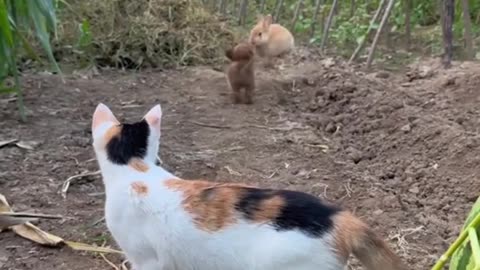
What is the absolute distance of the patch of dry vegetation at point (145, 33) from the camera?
6.94 metres

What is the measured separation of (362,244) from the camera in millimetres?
2436

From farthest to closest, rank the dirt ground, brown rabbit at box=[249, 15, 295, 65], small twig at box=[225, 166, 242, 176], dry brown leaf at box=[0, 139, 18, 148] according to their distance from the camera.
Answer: brown rabbit at box=[249, 15, 295, 65], dry brown leaf at box=[0, 139, 18, 148], small twig at box=[225, 166, 242, 176], the dirt ground

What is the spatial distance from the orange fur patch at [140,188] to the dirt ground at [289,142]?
0.66 m

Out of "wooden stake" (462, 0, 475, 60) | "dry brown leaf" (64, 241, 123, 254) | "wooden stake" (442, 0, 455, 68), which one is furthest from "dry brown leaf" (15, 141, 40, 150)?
"wooden stake" (462, 0, 475, 60)

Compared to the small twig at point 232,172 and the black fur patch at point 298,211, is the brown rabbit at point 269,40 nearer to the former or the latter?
the small twig at point 232,172

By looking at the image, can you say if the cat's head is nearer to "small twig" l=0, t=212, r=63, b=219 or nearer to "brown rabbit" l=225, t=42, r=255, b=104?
"small twig" l=0, t=212, r=63, b=219

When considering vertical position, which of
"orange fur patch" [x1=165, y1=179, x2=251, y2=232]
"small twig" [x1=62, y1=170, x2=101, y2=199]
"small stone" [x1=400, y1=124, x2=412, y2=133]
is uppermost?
"orange fur patch" [x1=165, y1=179, x2=251, y2=232]

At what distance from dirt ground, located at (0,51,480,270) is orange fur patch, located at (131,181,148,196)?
66 centimetres

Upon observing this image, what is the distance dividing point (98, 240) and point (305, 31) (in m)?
5.36

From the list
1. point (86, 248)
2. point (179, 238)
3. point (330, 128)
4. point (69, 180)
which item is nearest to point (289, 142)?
point (330, 128)

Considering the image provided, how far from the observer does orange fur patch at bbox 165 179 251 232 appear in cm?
252

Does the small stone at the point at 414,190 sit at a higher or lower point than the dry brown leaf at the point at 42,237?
higher

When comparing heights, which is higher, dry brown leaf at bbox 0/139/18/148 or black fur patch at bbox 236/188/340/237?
black fur patch at bbox 236/188/340/237

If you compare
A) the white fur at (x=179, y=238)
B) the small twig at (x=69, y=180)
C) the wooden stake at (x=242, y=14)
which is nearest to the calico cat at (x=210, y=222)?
the white fur at (x=179, y=238)
